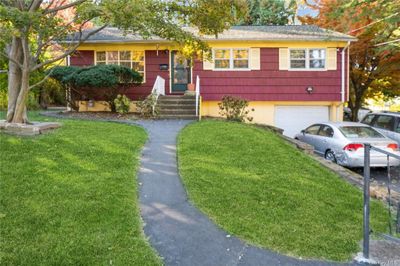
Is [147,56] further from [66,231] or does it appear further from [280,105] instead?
[66,231]

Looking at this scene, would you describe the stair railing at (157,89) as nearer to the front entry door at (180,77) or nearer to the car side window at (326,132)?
the front entry door at (180,77)

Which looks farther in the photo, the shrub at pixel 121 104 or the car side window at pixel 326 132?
the shrub at pixel 121 104

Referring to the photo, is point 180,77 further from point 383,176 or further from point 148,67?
point 383,176

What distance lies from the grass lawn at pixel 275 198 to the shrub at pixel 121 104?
6245 mm

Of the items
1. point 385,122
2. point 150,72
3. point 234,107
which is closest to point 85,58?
point 150,72

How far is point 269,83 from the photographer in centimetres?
1583

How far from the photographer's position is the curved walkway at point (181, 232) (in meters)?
3.78

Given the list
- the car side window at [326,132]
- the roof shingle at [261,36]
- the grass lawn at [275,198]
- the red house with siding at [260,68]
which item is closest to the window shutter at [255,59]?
the red house with siding at [260,68]

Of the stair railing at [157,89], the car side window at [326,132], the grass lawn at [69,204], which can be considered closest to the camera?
the grass lawn at [69,204]

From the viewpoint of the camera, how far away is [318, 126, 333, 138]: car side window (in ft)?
35.4

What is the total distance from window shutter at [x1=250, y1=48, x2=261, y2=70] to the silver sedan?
513 cm

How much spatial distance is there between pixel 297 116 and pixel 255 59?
3.49 metres

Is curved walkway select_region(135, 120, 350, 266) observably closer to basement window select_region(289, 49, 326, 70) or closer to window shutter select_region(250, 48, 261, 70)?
window shutter select_region(250, 48, 261, 70)

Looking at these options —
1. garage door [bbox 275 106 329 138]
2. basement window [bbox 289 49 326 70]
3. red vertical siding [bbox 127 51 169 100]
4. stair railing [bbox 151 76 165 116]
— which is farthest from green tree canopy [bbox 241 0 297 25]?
stair railing [bbox 151 76 165 116]
